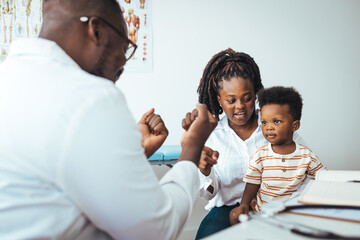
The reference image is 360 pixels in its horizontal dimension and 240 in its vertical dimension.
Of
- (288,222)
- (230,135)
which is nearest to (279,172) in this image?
(230,135)

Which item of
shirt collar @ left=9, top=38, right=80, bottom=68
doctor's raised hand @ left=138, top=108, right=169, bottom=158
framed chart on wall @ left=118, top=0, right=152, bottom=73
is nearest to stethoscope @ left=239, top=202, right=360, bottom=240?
shirt collar @ left=9, top=38, right=80, bottom=68

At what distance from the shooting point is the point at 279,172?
164 cm

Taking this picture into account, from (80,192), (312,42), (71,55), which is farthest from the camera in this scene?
(312,42)

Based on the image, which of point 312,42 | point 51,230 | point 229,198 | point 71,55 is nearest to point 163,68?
point 312,42

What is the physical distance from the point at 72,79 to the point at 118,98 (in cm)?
10

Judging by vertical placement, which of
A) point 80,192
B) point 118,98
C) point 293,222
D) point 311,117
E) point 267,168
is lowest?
point 311,117

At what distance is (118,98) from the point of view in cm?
71

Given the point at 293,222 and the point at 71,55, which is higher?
the point at 71,55

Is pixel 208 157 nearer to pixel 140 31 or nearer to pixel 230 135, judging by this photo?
pixel 230 135

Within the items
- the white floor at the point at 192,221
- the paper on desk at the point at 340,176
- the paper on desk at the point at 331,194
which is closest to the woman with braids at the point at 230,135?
the paper on desk at the point at 340,176

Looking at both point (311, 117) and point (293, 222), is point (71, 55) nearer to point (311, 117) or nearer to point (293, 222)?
point (293, 222)

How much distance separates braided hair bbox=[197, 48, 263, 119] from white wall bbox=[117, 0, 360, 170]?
1947 millimetres

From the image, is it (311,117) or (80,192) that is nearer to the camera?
(80,192)

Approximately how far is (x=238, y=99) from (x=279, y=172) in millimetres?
432
